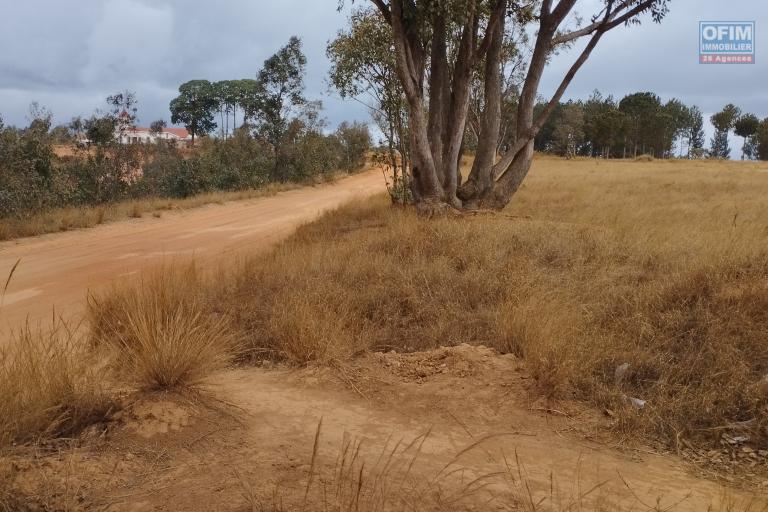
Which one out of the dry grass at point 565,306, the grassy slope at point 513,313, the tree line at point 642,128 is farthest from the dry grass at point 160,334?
the tree line at point 642,128

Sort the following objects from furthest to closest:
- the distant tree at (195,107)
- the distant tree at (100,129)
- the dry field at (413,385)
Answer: the distant tree at (195,107), the distant tree at (100,129), the dry field at (413,385)

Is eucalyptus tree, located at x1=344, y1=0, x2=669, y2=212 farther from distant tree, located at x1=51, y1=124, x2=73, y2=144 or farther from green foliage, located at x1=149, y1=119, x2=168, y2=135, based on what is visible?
green foliage, located at x1=149, y1=119, x2=168, y2=135

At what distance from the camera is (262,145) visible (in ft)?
92.6

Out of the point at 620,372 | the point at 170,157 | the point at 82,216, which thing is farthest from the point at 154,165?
the point at 620,372

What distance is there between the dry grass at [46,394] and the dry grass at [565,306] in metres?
1.76

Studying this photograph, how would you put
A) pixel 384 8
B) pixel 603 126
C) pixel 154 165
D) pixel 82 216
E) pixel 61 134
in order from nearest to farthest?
pixel 384 8, pixel 82 216, pixel 61 134, pixel 154 165, pixel 603 126

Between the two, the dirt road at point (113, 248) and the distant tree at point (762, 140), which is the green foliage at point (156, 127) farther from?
the distant tree at point (762, 140)

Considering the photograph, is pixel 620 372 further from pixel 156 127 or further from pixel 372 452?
pixel 156 127

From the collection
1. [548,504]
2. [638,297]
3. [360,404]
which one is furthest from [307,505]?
[638,297]

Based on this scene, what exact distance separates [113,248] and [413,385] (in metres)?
8.26

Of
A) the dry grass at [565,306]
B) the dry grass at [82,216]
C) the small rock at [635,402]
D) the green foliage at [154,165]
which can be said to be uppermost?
the green foliage at [154,165]

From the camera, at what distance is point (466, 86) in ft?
36.2

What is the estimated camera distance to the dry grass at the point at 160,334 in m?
3.82

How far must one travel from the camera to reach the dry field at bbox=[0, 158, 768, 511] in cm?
290
